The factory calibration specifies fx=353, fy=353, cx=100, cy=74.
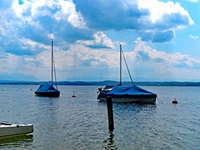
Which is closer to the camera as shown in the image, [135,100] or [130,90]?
[135,100]

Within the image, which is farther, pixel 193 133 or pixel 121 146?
pixel 193 133

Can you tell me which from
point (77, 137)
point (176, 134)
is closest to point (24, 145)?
point (77, 137)

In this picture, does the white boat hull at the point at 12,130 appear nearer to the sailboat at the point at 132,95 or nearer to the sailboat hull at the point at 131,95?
the sailboat hull at the point at 131,95

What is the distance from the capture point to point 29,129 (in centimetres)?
2964

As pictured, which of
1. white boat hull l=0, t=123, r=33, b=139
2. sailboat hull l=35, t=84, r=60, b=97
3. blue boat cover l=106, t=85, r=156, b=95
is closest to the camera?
white boat hull l=0, t=123, r=33, b=139

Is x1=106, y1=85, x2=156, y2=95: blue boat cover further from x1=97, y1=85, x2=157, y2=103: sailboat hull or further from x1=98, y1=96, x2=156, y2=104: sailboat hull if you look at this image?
x1=98, y1=96, x2=156, y2=104: sailboat hull

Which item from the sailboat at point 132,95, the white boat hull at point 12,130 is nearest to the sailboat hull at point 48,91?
the sailboat at point 132,95

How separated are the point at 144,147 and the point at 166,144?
6.97 feet

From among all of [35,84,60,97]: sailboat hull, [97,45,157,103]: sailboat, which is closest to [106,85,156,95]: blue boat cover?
[97,45,157,103]: sailboat

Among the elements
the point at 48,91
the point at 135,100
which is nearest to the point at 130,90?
the point at 135,100

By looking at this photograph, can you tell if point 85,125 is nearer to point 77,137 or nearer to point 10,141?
point 77,137

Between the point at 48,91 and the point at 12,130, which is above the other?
the point at 48,91

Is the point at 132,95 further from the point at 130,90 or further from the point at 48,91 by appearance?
the point at 48,91

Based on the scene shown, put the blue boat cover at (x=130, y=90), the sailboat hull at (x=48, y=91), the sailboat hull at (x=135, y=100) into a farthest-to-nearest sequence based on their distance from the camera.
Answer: the sailboat hull at (x=48, y=91) → the blue boat cover at (x=130, y=90) → the sailboat hull at (x=135, y=100)
